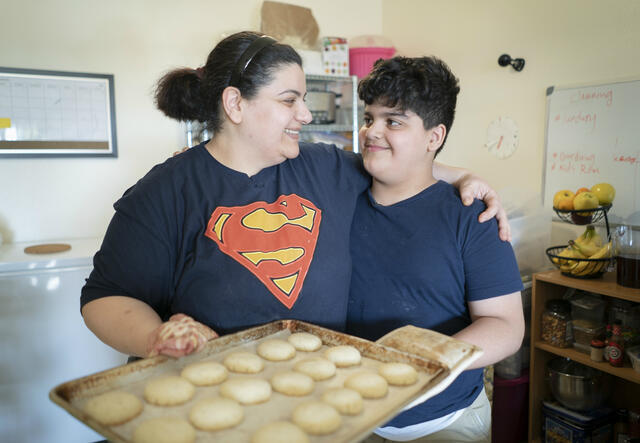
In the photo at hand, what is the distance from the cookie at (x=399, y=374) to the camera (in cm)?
85

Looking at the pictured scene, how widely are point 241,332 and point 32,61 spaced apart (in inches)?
95.0

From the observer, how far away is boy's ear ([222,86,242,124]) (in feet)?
3.94

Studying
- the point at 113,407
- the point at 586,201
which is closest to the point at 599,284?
the point at 586,201

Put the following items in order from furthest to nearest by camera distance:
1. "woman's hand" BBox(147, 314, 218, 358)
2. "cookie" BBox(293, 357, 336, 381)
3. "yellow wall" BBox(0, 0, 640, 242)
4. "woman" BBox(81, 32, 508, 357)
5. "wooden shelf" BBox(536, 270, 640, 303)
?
"yellow wall" BBox(0, 0, 640, 242)
"wooden shelf" BBox(536, 270, 640, 303)
"woman" BBox(81, 32, 508, 357)
"cookie" BBox(293, 357, 336, 381)
"woman's hand" BBox(147, 314, 218, 358)

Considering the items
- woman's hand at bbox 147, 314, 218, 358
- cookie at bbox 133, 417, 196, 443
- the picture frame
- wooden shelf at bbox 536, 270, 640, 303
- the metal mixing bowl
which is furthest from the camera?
the picture frame

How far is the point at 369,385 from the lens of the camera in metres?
0.85

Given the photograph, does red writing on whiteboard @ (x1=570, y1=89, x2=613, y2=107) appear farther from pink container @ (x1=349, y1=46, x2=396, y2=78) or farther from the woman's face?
the woman's face

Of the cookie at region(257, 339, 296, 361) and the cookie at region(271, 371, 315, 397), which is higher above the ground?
the cookie at region(257, 339, 296, 361)

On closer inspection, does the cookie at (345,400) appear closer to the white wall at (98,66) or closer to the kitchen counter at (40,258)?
the kitchen counter at (40,258)

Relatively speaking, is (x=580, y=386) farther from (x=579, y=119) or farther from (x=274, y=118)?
(x=274, y=118)

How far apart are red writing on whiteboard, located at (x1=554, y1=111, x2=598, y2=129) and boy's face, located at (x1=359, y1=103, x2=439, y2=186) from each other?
4.75 feet

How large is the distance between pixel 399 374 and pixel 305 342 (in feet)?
0.76

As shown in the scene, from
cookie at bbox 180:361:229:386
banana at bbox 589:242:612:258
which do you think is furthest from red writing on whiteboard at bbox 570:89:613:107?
cookie at bbox 180:361:229:386

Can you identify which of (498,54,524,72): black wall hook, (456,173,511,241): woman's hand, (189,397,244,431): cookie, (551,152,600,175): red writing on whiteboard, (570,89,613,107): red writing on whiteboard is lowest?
(189,397,244,431): cookie
